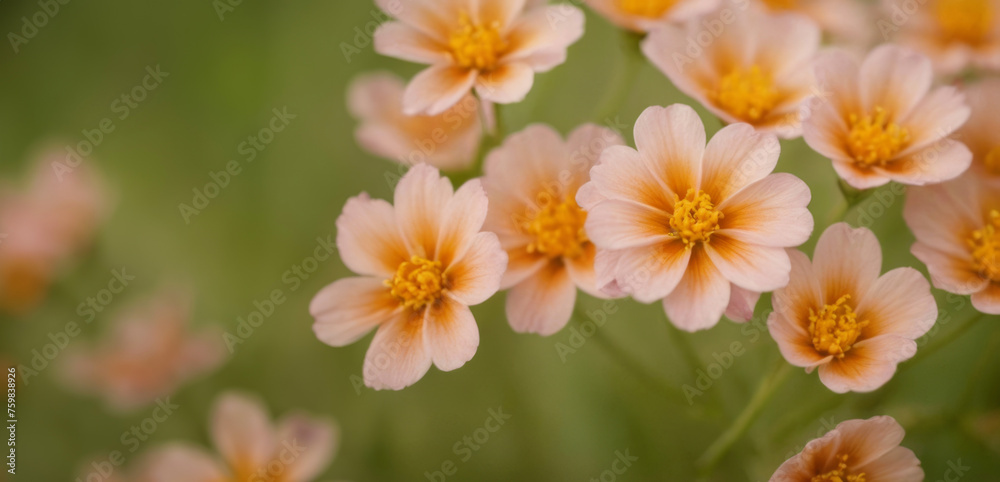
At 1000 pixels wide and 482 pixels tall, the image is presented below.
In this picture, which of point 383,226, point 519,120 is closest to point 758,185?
point 383,226

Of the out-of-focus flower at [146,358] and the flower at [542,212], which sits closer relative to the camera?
the flower at [542,212]

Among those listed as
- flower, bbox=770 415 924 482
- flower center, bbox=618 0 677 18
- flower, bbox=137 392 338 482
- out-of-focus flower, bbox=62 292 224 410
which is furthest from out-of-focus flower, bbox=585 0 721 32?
out-of-focus flower, bbox=62 292 224 410

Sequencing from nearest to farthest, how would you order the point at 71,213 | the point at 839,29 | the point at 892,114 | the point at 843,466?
the point at 843,466 → the point at 892,114 → the point at 839,29 → the point at 71,213

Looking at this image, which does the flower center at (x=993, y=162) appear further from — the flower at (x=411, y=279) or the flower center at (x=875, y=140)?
the flower at (x=411, y=279)

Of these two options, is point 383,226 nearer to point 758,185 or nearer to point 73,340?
point 758,185

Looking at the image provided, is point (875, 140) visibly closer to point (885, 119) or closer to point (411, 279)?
point (885, 119)

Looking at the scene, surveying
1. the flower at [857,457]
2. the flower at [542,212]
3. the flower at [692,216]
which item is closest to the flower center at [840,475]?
the flower at [857,457]

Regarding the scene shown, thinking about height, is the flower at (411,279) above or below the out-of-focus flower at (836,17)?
below
